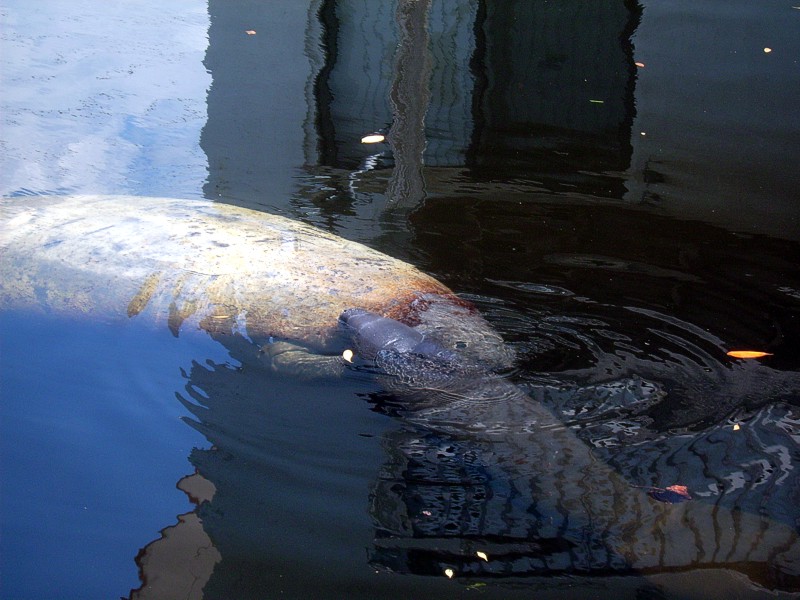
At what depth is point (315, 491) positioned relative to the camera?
2768 mm

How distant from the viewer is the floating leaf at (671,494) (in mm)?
2750

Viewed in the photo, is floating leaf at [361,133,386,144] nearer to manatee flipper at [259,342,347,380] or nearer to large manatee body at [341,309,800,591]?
manatee flipper at [259,342,347,380]

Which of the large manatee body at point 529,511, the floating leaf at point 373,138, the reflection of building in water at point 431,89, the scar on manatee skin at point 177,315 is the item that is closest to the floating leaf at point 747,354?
the large manatee body at point 529,511

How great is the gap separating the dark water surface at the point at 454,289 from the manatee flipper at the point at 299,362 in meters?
0.09

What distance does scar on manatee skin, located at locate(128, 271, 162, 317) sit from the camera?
3768 mm

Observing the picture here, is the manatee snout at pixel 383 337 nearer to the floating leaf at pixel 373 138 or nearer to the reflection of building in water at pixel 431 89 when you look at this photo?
the reflection of building in water at pixel 431 89

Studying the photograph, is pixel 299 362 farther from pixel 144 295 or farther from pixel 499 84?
pixel 499 84

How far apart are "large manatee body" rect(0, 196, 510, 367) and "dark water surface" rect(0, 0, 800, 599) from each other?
0.16m

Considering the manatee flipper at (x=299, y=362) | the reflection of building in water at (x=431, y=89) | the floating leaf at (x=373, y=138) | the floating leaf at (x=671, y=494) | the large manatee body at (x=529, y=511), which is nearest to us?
the large manatee body at (x=529, y=511)

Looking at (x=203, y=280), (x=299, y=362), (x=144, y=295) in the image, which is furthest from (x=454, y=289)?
(x=144, y=295)

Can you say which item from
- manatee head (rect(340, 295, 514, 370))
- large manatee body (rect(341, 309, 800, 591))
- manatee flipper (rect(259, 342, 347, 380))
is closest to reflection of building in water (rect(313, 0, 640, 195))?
manatee head (rect(340, 295, 514, 370))

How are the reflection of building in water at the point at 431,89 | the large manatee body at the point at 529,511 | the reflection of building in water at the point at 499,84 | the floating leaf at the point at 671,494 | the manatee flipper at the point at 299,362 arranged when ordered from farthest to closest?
the reflection of building in water at the point at 499,84 < the reflection of building in water at the point at 431,89 < the manatee flipper at the point at 299,362 < the floating leaf at the point at 671,494 < the large manatee body at the point at 529,511

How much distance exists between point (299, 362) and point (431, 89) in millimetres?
5236

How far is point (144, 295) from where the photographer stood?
12.5 ft
